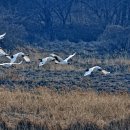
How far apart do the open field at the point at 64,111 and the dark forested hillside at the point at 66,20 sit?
60.7ft

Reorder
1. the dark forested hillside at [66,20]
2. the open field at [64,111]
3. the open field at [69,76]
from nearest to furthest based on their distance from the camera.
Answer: the open field at [64,111]
the open field at [69,76]
the dark forested hillside at [66,20]

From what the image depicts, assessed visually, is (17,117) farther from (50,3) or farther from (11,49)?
(50,3)

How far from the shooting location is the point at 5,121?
14336 millimetres

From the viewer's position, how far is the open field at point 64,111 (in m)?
14.1

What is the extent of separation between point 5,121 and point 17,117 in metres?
0.40

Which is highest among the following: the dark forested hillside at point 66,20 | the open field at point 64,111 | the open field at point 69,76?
the open field at point 64,111

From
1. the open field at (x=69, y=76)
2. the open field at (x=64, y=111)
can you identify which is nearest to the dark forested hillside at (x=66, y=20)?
the open field at (x=69, y=76)

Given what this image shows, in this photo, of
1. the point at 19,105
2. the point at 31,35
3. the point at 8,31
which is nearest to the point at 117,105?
the point at 19,105

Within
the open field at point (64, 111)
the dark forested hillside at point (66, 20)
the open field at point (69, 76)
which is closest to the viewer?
the open field at point (64, 111)

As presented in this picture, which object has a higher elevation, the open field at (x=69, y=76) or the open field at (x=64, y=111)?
the open field at (x=64, y=111)

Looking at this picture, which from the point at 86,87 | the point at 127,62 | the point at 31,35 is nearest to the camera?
the point at 86,87

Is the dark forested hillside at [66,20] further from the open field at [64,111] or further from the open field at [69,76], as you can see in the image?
the open field at [64,111]

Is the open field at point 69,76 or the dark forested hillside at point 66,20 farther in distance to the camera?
the dark forested hillside at point 66,20

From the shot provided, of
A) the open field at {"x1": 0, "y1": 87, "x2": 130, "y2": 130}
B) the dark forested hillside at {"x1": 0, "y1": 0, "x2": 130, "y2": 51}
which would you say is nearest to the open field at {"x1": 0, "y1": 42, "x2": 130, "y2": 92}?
the open field at {"x1": 0, "y1": 87, "x2": 130, "y2": 130}
